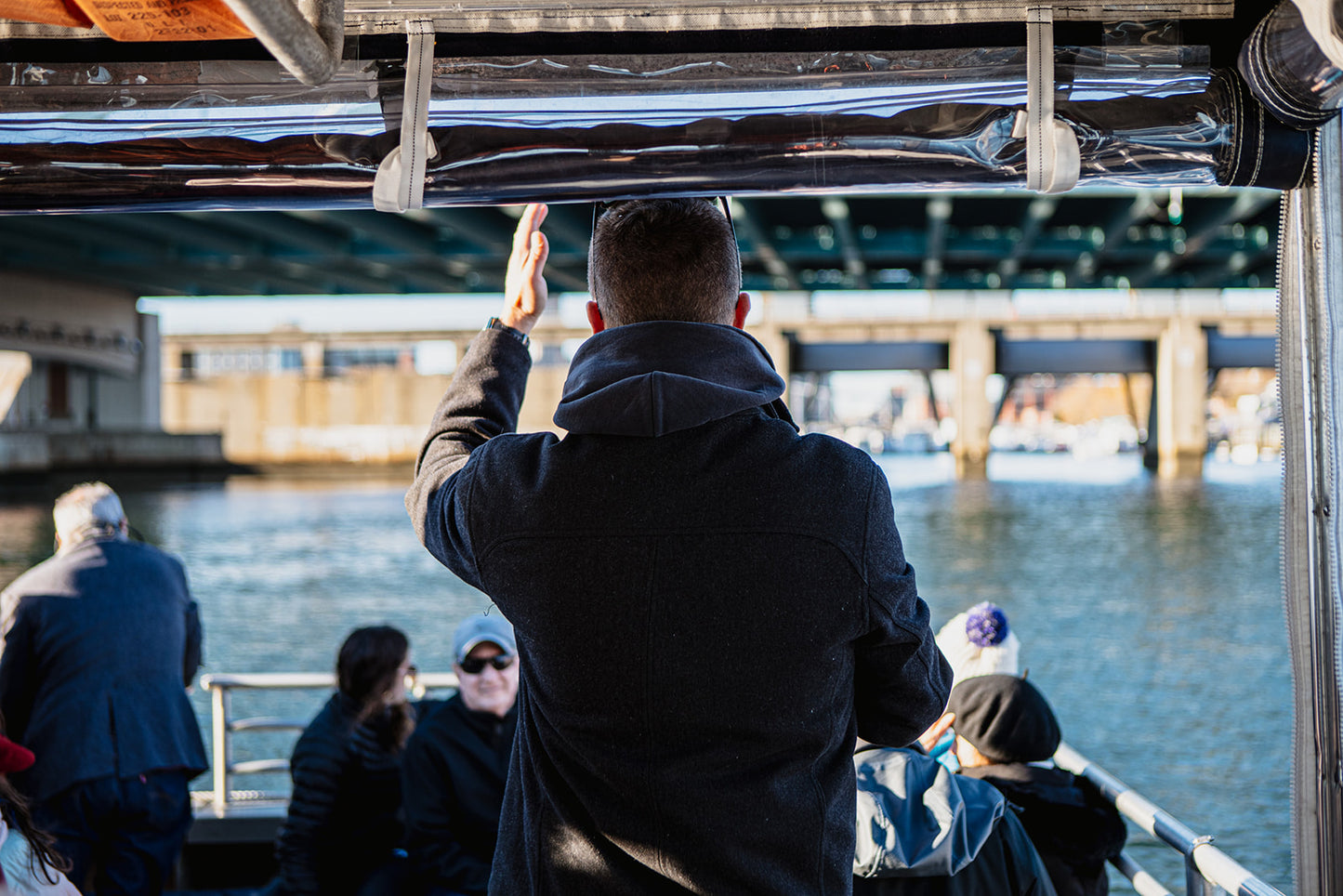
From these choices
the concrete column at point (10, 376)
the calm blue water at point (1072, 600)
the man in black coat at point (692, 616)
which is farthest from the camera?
the concrete column at point (10, 376)

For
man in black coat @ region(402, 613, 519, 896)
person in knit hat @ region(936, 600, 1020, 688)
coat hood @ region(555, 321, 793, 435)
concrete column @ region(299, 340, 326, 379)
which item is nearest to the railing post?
man in black coat @ region(402, 613, 519, 896)

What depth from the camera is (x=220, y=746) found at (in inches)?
207

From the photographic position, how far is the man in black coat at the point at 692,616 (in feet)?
5.27

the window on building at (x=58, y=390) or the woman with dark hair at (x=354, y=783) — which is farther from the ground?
the window on building at (x=58, y=390)

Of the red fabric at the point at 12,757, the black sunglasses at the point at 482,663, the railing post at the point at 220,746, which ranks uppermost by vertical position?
the red fabric at the point at 12,757

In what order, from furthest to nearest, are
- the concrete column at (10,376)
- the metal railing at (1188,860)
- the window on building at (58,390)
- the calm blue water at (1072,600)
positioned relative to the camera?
the window on building at (58,390) → the concrete column at (10,376) → the calm blue water at (1072,600) → the metal railing at (1188,860)

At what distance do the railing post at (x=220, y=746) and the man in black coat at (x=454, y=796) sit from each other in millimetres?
1757

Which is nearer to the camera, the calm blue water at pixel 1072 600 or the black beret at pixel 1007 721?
the black beret at pixel 1007 721

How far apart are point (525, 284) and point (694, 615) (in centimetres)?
75

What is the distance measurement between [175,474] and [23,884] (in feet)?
166

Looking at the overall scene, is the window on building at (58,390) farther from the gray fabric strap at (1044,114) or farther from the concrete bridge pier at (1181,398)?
the gray fabric strap at (1044,114)

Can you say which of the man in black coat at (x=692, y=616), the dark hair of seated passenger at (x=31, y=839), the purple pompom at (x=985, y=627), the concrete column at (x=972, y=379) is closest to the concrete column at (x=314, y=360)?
the concrete column at (x=972, y=379)

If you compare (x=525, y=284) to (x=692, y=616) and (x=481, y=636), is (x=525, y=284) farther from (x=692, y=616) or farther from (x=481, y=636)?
(x=481, y=636)

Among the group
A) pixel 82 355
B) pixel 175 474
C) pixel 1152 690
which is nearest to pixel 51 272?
pixel 82 355
